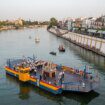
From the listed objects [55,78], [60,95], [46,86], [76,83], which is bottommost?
[60,95]

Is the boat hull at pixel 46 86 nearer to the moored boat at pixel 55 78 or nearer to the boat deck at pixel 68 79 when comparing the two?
the moored boat at pixel 55 78

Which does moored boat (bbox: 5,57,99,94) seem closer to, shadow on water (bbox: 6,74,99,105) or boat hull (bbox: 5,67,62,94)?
boat hull (bbox: 5,67,62,94)

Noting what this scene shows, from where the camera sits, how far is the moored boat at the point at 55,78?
116ft

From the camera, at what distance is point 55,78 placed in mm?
39688

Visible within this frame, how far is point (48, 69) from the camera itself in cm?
4141

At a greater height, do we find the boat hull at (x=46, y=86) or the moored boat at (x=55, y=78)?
the moored boat at (x=55, y=78)

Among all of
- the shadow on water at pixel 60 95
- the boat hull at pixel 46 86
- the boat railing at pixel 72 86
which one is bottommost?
the shadow on water at pixel 60 95

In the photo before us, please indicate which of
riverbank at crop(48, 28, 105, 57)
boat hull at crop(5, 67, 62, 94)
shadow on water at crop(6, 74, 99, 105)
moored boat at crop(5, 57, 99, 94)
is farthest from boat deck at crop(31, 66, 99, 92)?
riverbank at crop(48, 28, 105, 57)

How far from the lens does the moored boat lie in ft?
116

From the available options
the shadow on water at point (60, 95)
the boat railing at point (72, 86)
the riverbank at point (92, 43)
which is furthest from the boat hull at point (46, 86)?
the riverbank at point (92, 43)

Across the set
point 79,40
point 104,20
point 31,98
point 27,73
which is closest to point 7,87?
point 27,73

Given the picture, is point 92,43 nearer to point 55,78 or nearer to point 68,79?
point 55,78

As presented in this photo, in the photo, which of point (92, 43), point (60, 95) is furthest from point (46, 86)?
point (92, 43)

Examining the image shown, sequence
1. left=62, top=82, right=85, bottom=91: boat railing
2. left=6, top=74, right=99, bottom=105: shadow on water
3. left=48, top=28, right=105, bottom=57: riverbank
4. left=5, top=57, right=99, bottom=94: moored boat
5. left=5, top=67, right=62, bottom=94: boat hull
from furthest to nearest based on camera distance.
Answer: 1. left=48, top=28, right=105, bottom=57: riverbank
2. left=5, top=57, right=99, bottom=94: moored boat
3. left=5, top=67, right=62, bottom=94: boat hull
4. left=62, top=82, right=85, bottom=91: boat railing
5. left=6, top=74, right=99, bottom=105: shadow on water
